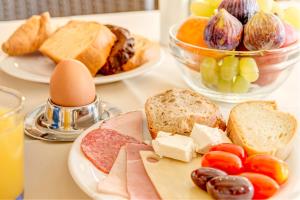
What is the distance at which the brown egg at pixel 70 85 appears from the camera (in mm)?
954

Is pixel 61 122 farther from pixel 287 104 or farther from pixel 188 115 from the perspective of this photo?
pixel 287 104

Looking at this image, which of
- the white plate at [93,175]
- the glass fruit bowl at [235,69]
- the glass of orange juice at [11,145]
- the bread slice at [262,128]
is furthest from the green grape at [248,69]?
the glass of orange juice at [11,145]

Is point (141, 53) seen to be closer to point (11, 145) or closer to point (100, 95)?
point (100, 95)

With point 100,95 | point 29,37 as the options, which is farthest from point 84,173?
point 29,37

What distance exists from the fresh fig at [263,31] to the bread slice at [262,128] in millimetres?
132

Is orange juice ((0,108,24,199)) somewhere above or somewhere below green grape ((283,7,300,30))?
below

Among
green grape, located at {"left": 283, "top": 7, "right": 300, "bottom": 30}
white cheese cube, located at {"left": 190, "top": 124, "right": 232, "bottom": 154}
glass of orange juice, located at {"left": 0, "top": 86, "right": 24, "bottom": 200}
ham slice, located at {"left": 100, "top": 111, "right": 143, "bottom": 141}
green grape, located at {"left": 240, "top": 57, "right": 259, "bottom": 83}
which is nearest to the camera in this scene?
glass of orange juice, located at {"left": 0, "top": 86, "right": 24, "bottom": 200}

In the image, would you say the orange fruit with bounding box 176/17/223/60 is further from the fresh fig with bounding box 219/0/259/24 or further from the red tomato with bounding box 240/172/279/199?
the red tomato with bounding box 240/172/279/199

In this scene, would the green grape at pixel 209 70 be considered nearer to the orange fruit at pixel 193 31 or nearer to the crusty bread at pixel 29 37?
the orange fruit at pixel 193 31

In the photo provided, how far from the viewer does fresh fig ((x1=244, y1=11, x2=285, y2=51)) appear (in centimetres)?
101

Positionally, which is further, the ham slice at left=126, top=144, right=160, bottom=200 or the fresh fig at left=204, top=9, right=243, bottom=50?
the fresh fig at left=204, top=9, right=243, bottom=50

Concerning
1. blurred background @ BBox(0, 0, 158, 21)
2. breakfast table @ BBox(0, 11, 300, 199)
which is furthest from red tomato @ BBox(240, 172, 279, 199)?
blurred background @ BBox(0, 0, 158, 21)

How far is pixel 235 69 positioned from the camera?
106cm

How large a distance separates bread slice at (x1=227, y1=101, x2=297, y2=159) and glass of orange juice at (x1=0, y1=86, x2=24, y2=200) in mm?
346
